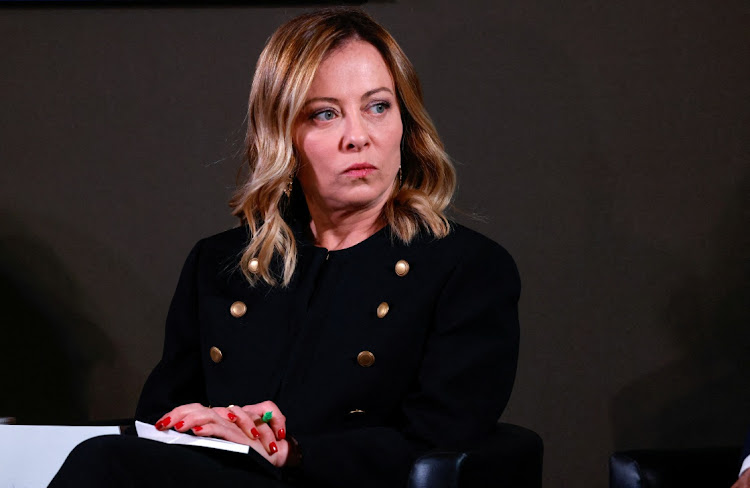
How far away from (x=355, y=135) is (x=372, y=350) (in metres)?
0.42

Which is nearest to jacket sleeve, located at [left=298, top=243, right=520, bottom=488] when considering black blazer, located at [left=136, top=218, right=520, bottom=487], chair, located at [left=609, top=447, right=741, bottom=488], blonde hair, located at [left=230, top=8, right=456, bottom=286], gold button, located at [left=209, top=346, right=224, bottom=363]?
black blazer, located at [left=136, top=218, right=520, bottom=487]

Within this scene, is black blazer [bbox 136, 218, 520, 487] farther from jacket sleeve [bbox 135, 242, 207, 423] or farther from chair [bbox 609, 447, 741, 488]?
chair [bbox 609, 447, 741, 488]

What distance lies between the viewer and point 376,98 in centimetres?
192

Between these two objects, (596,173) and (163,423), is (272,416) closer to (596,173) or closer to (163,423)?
(163,423)

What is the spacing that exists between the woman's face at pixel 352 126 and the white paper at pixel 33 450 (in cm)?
68

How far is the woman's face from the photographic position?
6.25 feet

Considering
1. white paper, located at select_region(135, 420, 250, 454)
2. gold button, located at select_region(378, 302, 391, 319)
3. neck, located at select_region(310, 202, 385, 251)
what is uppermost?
neck, located at select_region(310, 202, 385, 251)

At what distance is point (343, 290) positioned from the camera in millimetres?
1921

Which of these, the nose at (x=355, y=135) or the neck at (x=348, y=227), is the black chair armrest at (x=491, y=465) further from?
the nose at (x=355, y=135)

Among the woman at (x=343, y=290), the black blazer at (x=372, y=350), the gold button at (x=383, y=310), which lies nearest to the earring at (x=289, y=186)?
the woman at (x=343, y=290)

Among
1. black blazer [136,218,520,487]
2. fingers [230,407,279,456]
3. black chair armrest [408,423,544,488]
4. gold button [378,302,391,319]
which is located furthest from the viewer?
gold button [378,302,391,319]

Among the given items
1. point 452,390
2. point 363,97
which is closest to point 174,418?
point 452,390

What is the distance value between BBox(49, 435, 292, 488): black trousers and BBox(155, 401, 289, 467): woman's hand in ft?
0.30

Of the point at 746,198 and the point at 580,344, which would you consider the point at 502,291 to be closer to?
the point at 580,344
